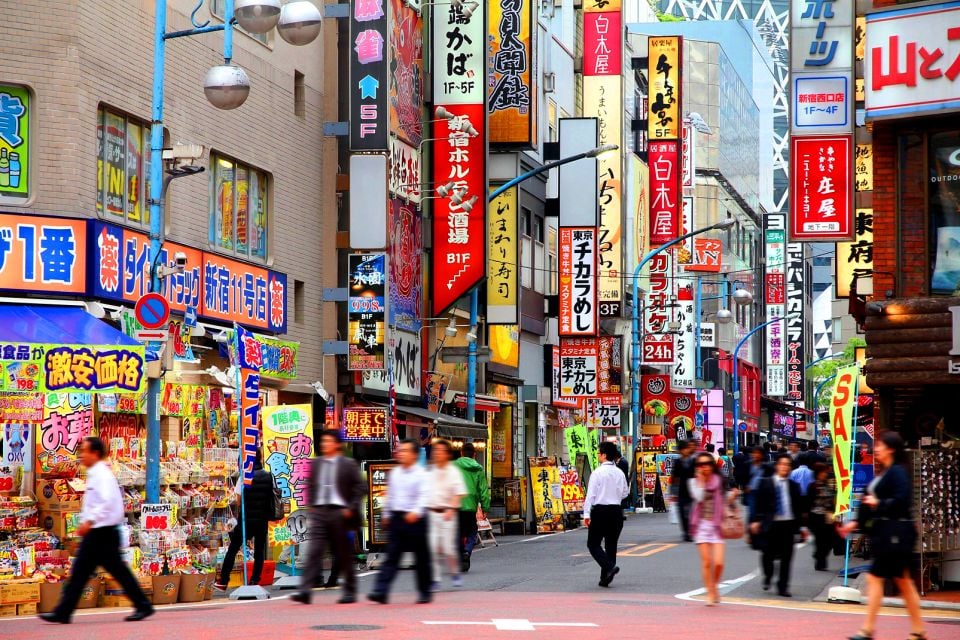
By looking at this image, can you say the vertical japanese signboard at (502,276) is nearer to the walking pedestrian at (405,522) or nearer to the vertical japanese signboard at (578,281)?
the vertical japanese signboard at (578,281)

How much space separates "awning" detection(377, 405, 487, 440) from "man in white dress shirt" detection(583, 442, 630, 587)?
10330mm

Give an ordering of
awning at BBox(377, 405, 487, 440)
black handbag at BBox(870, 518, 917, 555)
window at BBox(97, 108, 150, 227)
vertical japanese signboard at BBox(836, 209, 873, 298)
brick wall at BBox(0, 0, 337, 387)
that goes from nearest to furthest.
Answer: black handbag at BBox(870, 518, 917, 555) → brick wall at BBox(0, 0, 337, 387) → window at BBox(97, 108, 150, 227) → vertical japanese signboard at BBox(836, 209, 873, 298) → awning at BBox(377, 405, 487, 440)

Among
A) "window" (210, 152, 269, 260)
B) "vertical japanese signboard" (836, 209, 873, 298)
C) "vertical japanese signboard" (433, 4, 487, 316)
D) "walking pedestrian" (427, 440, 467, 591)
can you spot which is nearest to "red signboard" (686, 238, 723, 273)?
"vertical japanese signboard" (433, 4, 487, 316)

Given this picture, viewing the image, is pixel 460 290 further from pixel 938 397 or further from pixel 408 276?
pixel 938 397

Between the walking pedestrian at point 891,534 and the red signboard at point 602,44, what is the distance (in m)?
42.0

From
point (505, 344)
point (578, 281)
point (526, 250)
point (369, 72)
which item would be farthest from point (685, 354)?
point (369, 72)

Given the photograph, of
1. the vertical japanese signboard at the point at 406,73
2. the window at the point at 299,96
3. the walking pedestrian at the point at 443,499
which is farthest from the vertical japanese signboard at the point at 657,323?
the walking pedestrian at the point at 443,499

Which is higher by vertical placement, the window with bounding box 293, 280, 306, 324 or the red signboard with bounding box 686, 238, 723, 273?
the red signboard with bounding box 686, 238, 723, 273

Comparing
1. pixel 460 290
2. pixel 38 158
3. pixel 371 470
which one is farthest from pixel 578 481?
pixel 38 158

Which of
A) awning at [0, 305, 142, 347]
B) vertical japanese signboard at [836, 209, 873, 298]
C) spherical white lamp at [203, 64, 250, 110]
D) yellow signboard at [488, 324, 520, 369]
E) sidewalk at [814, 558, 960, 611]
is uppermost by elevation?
spherical white lamp at [203, 64, 250, 110]

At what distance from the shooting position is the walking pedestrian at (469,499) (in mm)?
23469

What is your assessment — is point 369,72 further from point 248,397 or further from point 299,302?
point 248,397

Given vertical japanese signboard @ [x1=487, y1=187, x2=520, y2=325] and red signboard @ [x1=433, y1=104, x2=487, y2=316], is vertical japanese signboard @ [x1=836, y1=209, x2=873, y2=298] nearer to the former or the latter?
red signboard @ [x1=433, y1=104, x2=487, y2=316]

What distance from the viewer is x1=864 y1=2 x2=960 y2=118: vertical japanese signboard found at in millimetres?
21328
